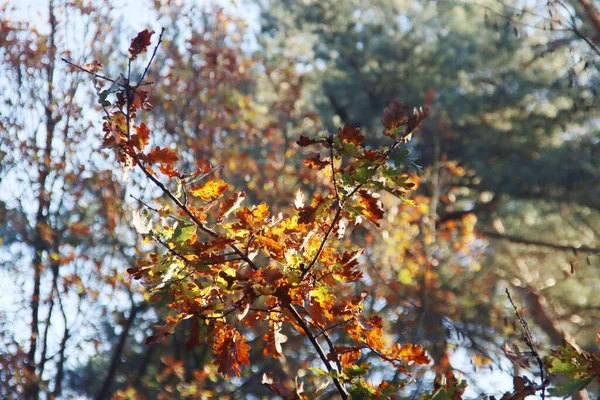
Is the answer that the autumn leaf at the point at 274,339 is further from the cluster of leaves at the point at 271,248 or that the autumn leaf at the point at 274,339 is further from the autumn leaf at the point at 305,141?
the autumn leaf at the point at 305,141

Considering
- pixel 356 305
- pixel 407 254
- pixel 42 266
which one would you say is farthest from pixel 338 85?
pixel 356 305

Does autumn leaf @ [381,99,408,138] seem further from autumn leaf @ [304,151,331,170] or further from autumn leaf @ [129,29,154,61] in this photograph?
autumn leaf @ [129,29,154,61]

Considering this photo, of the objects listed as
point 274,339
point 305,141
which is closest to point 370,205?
point 305,141

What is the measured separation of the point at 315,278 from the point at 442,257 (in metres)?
8.83

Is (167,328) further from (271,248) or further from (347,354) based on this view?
(347,354)

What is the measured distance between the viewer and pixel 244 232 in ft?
7.08

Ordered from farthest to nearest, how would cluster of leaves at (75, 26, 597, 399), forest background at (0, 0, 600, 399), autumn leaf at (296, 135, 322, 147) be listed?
forest background at (0, 0, 600, 399) → cluster of leaves at (75, 26, 597, 399) → autumn leaf at (296, 135, 322, 147)

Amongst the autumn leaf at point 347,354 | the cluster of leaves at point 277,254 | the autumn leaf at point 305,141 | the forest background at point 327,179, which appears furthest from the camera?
the forest background at point 327,179

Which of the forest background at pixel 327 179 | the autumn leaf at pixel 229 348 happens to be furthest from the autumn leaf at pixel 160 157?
the forest background at pixel 327 179

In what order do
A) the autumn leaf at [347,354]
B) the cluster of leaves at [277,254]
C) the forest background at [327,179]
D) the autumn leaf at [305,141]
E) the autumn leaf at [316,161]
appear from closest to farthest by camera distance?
the autumn leaf at [305,141]
the cluster of leaves at [277,254]
the autumn leaf at [316,161]
the autumn leaf at [347,354]
the forest background at [327,179]

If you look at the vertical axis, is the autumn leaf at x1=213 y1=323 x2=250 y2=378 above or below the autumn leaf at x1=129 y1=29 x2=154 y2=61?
below

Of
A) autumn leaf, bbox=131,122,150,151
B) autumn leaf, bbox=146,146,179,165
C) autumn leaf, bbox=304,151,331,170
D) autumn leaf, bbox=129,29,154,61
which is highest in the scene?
autumn leaf, bbox=129,29,154,61

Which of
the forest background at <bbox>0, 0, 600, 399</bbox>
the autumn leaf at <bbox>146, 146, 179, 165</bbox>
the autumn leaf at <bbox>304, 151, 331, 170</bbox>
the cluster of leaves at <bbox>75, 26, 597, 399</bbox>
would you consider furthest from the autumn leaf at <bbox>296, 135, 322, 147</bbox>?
the forest background at <bbox>0, 0, 600, 399</bbox>

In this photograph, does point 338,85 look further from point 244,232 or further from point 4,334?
point 244,232
